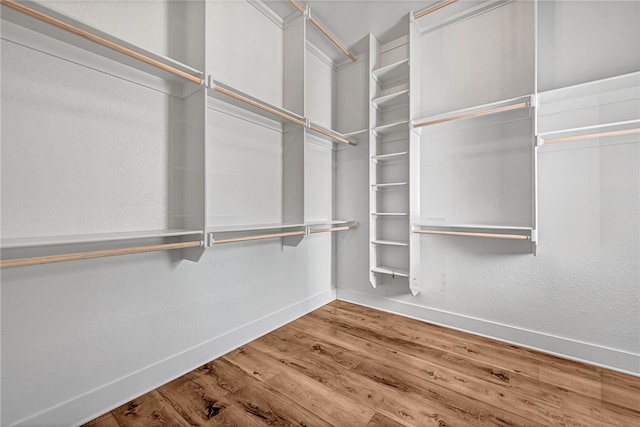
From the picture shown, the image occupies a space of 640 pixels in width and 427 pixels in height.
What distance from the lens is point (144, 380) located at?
5.16 ft

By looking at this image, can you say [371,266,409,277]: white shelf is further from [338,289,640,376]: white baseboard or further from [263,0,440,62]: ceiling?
[263,0,440,62]: ceiling

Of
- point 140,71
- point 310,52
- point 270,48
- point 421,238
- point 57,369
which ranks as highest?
point 310,52

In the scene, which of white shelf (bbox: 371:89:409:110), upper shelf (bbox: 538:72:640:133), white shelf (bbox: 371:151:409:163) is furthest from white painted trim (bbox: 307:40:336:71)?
upper shelf (bbox: 538:72:640:133)

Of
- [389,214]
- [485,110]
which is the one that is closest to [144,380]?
[389,214]

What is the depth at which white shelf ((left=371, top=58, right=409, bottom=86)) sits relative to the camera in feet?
8.63

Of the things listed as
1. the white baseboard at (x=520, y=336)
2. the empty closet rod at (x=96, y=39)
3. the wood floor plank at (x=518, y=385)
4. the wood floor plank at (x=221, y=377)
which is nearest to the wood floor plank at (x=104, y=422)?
the wood floor plank at (x=221, y=377)

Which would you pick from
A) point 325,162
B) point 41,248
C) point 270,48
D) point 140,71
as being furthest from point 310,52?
point 41,248

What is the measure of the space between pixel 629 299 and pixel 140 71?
3.34m

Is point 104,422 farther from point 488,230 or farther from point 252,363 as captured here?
point 488,230

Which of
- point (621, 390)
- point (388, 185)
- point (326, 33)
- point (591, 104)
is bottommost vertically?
point (621, 390)

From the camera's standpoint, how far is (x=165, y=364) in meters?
1.66

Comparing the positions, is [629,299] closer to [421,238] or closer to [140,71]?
[421,238]

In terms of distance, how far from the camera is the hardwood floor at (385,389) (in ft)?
4.61

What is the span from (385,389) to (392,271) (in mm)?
1181
